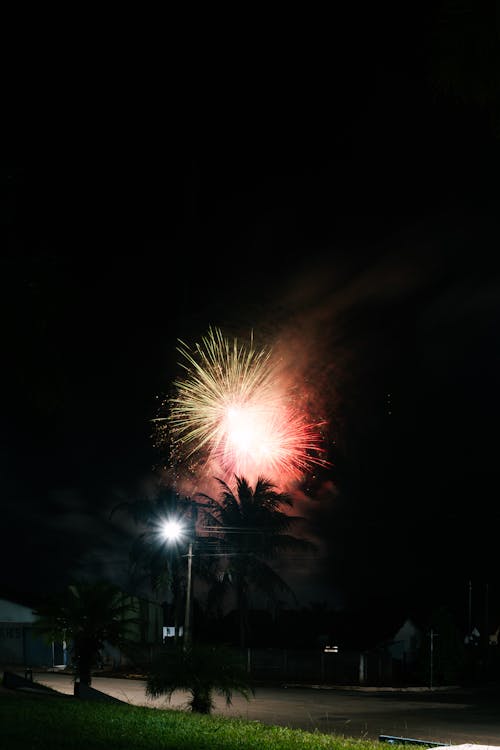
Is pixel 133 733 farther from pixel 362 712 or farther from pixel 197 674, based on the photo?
pixel 362 712

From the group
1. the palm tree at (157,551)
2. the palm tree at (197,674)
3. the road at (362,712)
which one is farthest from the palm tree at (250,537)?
the palm tree at (197,674)

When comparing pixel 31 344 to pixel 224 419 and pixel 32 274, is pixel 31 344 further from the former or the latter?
pixel 224 419

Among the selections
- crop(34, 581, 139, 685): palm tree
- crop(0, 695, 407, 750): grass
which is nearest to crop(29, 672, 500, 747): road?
crop(34, 581, 139, 685): palm tree

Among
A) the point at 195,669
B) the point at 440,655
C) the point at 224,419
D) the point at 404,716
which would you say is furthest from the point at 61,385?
the point at 440,655

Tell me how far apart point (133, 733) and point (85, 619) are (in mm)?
15581

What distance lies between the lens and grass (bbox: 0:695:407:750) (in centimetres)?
1026

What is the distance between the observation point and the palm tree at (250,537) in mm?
52625

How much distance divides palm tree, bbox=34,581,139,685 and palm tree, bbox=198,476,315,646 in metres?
25.6

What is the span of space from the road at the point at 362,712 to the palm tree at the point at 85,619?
1.78m

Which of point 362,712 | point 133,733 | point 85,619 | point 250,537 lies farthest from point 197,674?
point 250,537

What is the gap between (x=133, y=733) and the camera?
11359 mm

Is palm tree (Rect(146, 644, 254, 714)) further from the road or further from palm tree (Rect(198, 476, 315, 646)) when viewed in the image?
palm tree (Rect(198, 476, 315, 646))

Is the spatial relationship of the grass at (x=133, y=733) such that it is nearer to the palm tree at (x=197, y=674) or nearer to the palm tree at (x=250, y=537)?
the palm tree at (x=197, y=674)

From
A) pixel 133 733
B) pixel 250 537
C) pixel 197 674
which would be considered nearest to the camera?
pixel 133 733
